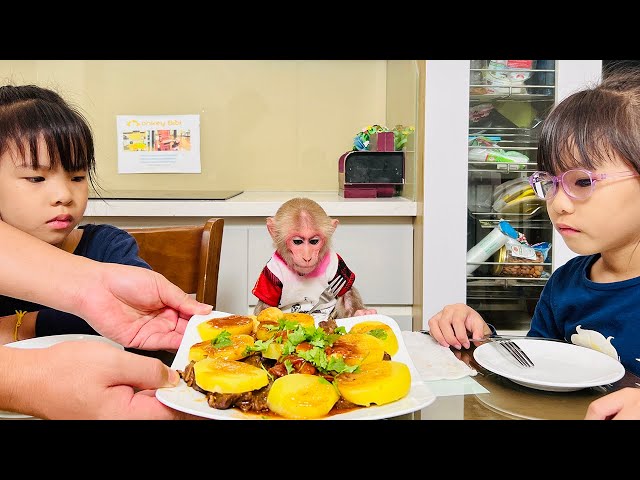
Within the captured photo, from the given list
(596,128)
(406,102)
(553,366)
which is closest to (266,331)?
(553,366)

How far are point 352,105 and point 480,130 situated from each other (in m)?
0.71

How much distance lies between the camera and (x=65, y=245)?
132cm

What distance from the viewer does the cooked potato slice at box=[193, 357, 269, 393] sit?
0.63 m

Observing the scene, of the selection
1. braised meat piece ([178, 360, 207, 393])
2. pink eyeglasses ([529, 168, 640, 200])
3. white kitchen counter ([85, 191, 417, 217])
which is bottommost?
braised meat piece ([178, 360, 207, 393])

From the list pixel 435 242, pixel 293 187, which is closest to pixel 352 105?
pixel 293 187

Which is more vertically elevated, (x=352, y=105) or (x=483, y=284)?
(x=352, y=105)

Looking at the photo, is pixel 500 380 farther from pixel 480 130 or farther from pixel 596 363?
pixel 480 130

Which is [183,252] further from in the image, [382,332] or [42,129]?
[382,332]

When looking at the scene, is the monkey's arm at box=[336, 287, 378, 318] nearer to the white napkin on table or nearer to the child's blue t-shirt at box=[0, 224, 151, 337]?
the child's blue t-shirt at box=[0, 224, 151, 337]

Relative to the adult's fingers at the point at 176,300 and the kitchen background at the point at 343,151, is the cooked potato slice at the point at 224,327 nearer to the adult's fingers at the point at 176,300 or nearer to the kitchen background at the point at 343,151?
the adult's fingers at the point at 176,300

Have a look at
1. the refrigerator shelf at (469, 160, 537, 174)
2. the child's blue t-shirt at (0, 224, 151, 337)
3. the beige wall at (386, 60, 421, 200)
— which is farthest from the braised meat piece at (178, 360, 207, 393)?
the refrigerator shelf at (469, 160, 537, 174)

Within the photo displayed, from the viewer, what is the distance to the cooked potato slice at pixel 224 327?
0.85 m

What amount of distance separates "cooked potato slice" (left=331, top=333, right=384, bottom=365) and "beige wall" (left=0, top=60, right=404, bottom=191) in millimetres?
2023

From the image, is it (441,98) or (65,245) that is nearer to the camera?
(65,245)
